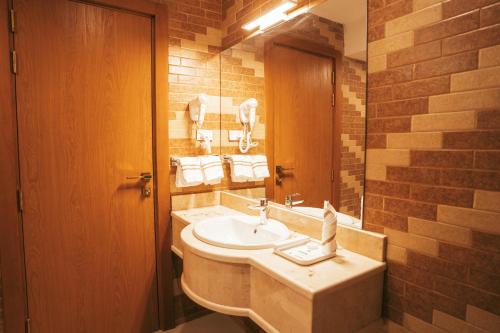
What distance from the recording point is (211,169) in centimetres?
207

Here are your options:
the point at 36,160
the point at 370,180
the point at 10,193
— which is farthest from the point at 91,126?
the point at 370,180

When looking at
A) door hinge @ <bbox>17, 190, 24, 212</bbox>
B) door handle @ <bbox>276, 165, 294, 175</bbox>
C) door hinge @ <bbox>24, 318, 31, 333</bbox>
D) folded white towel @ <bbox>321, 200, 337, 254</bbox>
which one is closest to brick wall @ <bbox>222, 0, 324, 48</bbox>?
door handle @ <bbox>276, 165, 294, 175</bbox>

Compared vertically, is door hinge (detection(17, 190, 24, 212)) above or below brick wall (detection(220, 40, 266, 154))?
below

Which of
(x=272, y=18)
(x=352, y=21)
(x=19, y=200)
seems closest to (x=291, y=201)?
(x=352, y=21)

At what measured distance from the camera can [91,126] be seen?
1.83 meters

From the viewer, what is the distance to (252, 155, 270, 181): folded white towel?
194 cm

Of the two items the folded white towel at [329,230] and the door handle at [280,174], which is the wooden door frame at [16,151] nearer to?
the door handle at [280,174]

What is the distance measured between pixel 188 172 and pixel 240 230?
542mm

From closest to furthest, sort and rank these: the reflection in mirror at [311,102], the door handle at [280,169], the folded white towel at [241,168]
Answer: the reflection in mirror at [311,102] < the door handle at [280,169] < the folded white towel at [241,168]

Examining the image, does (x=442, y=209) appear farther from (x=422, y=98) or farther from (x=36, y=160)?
(x=36, y=160)

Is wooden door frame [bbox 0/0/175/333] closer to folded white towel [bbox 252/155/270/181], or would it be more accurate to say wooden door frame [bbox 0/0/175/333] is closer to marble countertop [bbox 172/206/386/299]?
folded white towel [bbox 252/155/270/181]

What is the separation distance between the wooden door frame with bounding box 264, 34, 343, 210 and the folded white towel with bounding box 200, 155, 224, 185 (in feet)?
1.20

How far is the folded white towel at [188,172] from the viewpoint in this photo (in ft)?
6.56

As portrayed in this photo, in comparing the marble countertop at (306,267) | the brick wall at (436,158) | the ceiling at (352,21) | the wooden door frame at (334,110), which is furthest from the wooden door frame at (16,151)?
the brick wall at (436,158)
